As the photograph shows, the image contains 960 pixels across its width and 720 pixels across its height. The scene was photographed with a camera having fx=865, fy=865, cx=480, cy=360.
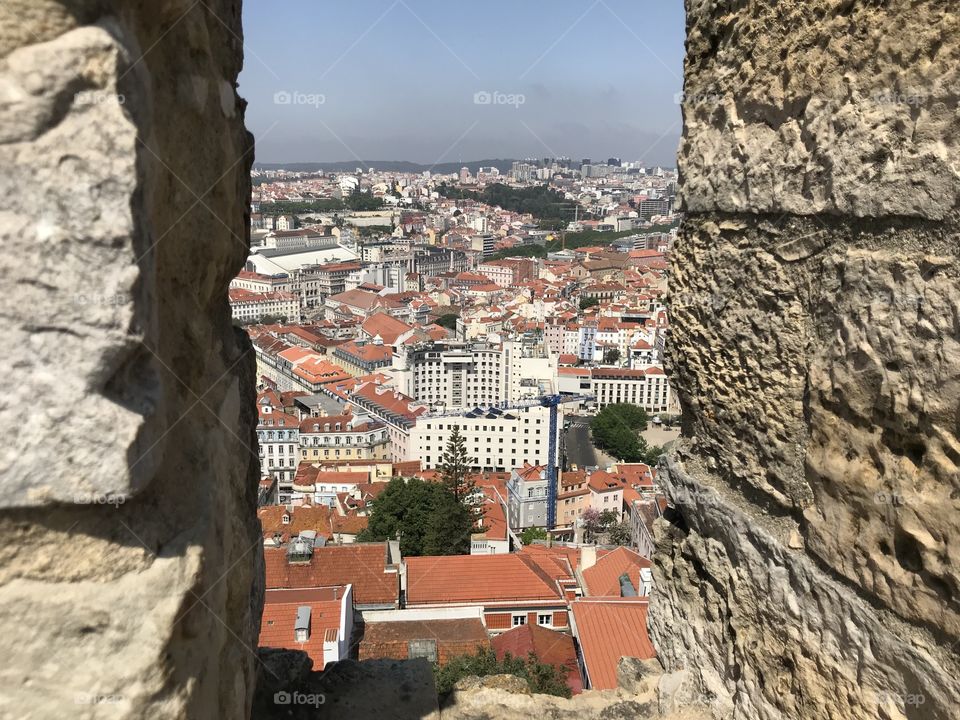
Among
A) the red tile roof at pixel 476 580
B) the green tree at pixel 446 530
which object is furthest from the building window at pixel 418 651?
the green tree at pixel 446 530

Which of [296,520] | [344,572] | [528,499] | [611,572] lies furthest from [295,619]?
[528,499]

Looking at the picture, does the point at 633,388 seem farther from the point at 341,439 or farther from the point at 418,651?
the point at 418,651

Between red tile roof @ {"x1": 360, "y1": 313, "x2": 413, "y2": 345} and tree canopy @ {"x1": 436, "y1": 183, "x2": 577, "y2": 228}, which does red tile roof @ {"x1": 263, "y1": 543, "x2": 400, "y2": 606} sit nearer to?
red tile roof @ {"x1": 360, "y1": 313, "x2": 413, "y2": 345}

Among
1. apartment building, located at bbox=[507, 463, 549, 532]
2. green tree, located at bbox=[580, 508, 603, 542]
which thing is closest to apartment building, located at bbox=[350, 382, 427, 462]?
apartment building, located at bbox=[507, 463, 549, 532]

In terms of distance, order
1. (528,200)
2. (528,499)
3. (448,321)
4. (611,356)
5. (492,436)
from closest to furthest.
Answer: (528,499), (492,436), (611,356), (448,321), (528,200)

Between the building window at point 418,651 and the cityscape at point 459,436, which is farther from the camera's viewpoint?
the cityscape at point 459,436

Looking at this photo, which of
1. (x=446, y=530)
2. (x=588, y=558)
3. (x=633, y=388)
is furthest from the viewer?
(x=633, y=388)

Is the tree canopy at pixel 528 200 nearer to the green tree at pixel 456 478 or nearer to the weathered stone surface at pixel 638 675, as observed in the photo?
the green tree at pixel 456 478
